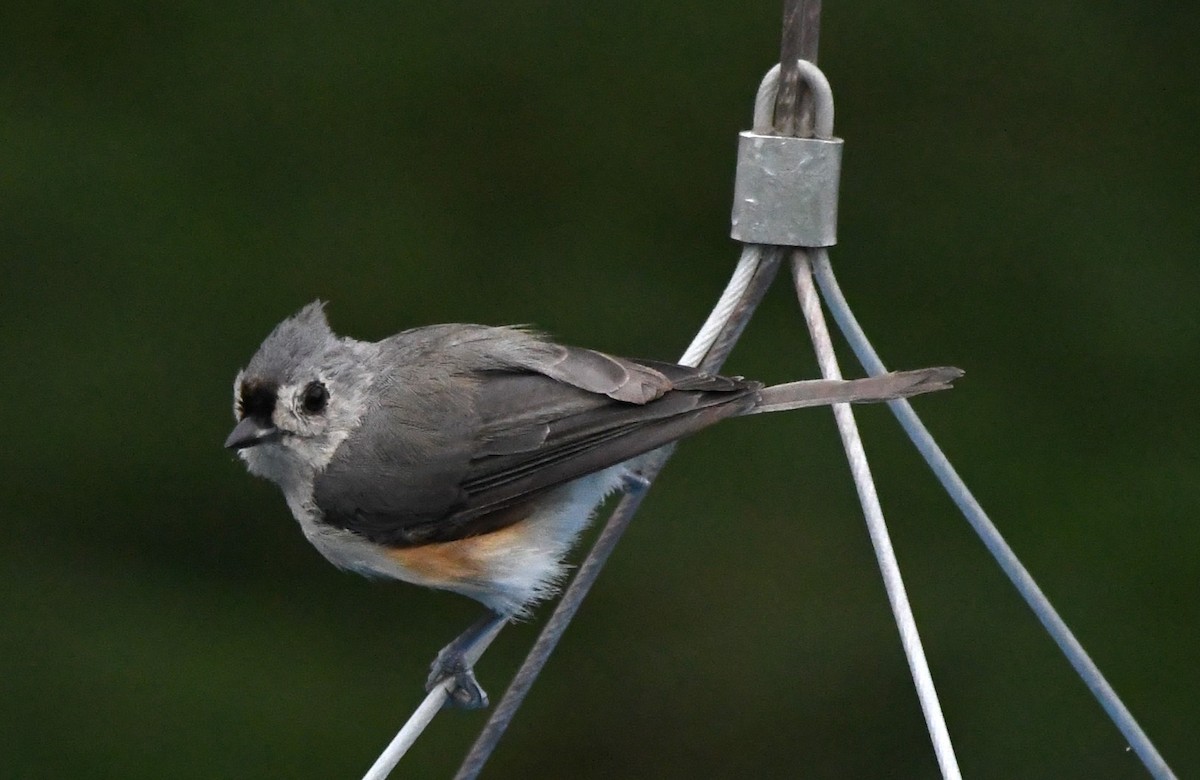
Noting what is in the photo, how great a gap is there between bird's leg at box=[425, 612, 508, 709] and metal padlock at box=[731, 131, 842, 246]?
2.15 ft

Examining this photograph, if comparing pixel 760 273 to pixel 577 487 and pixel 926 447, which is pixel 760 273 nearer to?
pixel 926 447

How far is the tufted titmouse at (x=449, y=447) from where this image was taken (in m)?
1.88

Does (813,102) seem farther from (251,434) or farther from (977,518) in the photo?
(251,434)

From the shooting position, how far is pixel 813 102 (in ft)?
5.01

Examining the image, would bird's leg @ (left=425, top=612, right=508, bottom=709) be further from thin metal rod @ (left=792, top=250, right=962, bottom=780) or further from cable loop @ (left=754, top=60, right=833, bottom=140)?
cable loop @ (left=754, top=60, right=833, bottom=140)

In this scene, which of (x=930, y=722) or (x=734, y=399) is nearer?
(x=930, y=722)

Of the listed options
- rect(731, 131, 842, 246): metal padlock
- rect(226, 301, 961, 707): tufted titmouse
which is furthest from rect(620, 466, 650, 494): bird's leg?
rect(731, 131, 842, 246): metal padlock

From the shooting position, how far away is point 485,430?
1937mm

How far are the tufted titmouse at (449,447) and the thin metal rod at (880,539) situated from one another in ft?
0.99

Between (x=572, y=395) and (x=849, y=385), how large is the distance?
44 centimetres

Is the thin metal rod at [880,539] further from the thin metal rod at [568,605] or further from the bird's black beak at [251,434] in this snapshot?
the bird's black beak at [251,434]

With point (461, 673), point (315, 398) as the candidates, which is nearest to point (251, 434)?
point (315, 398)

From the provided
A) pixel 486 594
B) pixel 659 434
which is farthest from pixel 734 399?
pixel 486 594

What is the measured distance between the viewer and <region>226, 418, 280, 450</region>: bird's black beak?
6.23 ft
